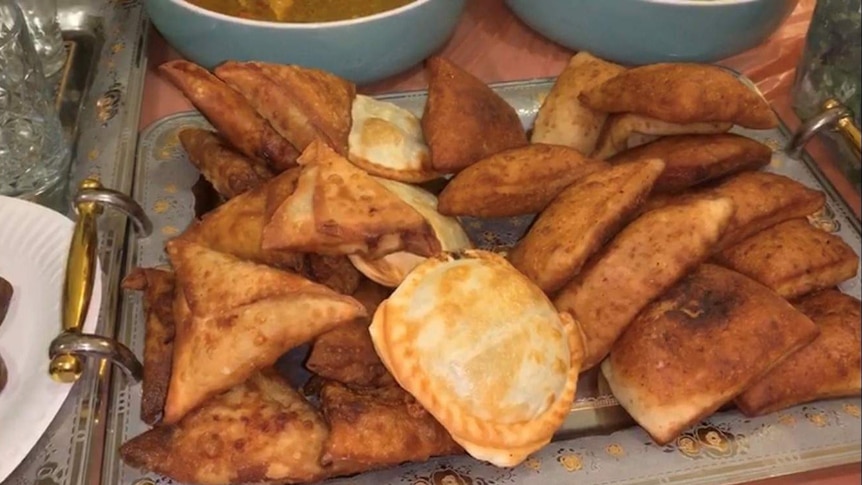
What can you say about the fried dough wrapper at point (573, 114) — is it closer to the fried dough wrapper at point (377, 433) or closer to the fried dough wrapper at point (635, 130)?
the fried dough wrapper at point (635, 130)

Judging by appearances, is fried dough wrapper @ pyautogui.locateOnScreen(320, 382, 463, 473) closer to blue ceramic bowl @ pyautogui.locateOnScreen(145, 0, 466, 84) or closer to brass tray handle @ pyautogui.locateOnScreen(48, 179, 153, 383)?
brass tray handle @ pyautogui.locateOnScreen(48, 179, 153, 383)

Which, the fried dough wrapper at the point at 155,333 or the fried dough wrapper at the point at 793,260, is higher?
the fried dough wrapper at the point at 155,333

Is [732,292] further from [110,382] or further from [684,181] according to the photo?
[110,382]

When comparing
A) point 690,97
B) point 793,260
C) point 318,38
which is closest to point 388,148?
point 318,38

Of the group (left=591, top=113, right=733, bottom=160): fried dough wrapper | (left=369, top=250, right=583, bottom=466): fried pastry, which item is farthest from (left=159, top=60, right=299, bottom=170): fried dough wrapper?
(left=591, top=113, right=733, bottom=160): fried dough wrapper

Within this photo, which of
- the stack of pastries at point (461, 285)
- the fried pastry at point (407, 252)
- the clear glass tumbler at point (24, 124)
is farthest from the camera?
the clear glass tumbler at point (24, 124)

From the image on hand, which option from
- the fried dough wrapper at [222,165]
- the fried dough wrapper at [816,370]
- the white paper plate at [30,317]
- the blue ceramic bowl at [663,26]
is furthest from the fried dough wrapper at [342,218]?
the blue ceramic bowl at [663,26]

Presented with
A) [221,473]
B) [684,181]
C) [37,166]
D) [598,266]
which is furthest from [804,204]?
[37,166]
